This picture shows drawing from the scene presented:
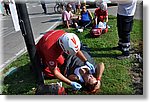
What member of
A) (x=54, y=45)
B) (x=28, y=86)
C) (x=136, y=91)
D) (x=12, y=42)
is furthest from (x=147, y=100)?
(x=12, y=42)

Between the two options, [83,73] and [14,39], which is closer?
[83,73]

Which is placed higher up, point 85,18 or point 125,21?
point 125,21

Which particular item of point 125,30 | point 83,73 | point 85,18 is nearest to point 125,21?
point 125,30

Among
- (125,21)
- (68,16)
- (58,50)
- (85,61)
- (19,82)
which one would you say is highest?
(125,21)

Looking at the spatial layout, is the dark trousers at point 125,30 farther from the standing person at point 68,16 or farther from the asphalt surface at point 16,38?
the standing person at point 68,16

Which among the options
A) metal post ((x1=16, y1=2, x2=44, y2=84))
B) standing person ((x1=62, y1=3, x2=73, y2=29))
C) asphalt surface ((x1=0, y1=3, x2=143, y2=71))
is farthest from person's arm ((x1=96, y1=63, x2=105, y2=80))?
standing person ((x1=62, y1=3, x2=73, y2=29))

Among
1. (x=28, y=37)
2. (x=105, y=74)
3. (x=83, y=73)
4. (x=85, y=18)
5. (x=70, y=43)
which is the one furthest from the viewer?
(x=85, y=18)

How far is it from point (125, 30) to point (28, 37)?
4.62ft

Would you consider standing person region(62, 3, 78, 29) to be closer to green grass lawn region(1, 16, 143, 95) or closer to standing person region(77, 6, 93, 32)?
standing person region(77, 6, 93, 32)

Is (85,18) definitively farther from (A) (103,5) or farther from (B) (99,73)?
(B) (99,73)

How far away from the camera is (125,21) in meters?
3.49

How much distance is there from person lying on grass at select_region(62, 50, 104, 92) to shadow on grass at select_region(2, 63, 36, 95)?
1.56ft

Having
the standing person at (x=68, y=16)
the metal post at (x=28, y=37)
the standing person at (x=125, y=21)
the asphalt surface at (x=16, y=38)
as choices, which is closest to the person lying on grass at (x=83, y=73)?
the metal post at (x=28, y=37)

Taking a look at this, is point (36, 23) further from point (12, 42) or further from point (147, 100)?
point (147, 100)
